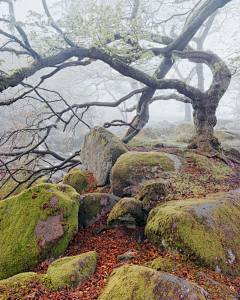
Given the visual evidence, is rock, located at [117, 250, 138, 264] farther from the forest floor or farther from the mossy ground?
the mossy ground

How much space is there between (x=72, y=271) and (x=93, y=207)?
2.98 metres

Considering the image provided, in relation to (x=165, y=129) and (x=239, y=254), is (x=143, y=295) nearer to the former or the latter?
(x=239, y=254)

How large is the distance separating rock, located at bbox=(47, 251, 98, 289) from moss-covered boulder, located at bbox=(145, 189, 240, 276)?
151 centimetres

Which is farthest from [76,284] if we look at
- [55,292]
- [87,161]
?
[87,161]

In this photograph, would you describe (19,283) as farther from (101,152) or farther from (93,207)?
(101,152)

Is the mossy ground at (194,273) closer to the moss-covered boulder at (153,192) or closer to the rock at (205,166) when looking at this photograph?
the moss-covered boulder at (153,192)

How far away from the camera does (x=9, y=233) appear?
167 inches

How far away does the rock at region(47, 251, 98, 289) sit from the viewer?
9.38 feet

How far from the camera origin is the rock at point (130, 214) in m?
4.77

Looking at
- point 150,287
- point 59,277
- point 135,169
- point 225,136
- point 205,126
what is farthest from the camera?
point 225,136

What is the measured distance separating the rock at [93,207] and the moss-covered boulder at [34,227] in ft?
2.34

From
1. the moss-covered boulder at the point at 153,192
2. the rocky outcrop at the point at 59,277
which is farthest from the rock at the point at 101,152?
the rocky outcrop at the point at 59,277

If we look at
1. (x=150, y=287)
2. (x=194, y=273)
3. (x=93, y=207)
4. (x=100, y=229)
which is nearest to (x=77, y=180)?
(x=93, y=207)

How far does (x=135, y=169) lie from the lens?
6820 mm
